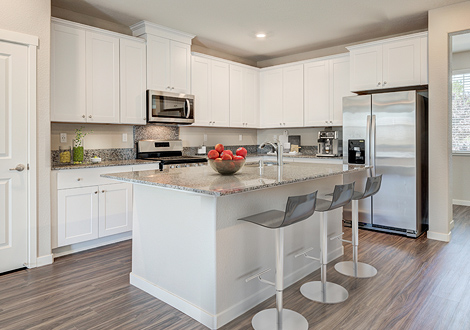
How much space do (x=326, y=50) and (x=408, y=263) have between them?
12.0 feet

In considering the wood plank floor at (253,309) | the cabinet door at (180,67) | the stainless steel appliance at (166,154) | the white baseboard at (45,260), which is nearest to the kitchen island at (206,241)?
the wood plank floor at (253,309)

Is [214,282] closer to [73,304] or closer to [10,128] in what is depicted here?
[73,304]

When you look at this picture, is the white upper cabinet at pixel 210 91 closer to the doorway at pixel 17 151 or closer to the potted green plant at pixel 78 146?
the potted green plant at pixel 78 146

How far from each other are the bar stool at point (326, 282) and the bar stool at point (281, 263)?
1.13 feet

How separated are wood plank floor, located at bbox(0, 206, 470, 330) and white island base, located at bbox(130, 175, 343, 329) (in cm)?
9

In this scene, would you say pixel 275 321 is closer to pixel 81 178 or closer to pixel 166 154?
pixel 81 178

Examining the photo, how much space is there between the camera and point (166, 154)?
483cm

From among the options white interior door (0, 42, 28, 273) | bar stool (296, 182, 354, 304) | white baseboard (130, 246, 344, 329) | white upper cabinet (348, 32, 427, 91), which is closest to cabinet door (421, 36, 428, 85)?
white upper cabinet (348, 32, 427, 91)

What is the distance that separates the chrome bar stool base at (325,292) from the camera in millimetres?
2500

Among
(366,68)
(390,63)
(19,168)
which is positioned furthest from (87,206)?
(390,63)

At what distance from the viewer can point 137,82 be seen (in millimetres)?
4258

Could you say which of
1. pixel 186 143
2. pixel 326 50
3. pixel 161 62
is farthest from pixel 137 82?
pixel 326 50

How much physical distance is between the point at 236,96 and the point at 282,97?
778mm

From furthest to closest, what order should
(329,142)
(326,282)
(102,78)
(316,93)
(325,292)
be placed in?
(316,93)
(329,142)
(102,78)
(326,282)
(325,292)
